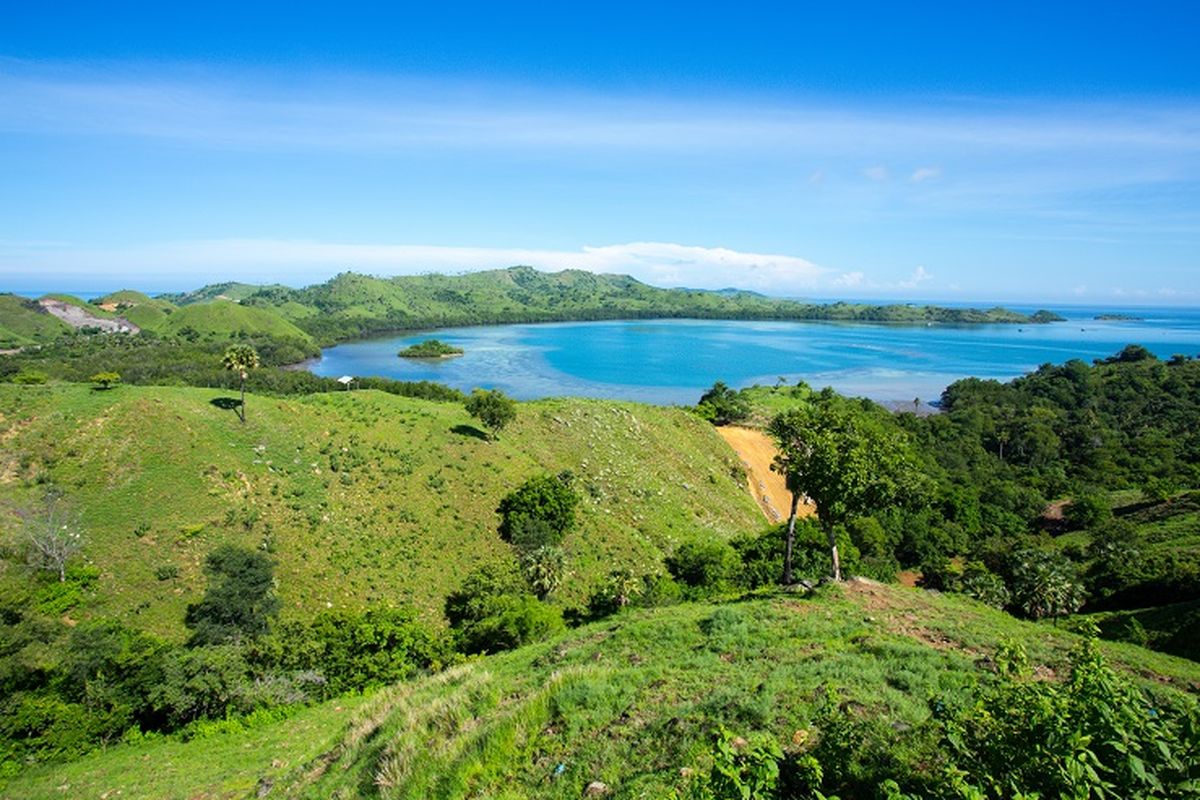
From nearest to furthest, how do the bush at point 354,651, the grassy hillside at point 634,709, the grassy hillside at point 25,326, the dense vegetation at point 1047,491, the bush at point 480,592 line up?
the grassy hillside at point 634,709, the bush at point 354,651, the dense vegetation at point 1047,491, the bush at point 480,592, the grassy hillside at point 25,326

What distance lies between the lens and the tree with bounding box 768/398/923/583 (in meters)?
23.1

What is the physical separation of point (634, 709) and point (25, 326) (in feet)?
833

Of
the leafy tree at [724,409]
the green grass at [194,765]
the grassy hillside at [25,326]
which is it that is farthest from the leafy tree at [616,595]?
the grassy hillside at [25,326]

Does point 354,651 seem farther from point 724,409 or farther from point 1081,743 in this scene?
point 724,409

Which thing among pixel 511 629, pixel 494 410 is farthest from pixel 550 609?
pixel 494 410

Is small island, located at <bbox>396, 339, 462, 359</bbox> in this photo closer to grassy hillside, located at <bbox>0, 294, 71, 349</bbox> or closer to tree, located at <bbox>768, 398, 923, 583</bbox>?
grassy hillside, located at <bbox>0, 294, 71, 349</bbox>

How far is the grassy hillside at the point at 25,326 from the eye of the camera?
173 metres

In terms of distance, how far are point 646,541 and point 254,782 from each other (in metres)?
34.3

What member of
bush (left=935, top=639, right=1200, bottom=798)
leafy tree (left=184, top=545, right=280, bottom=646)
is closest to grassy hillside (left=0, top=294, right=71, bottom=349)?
leafy tree (left=184, top=545, right=280, bottom=646)

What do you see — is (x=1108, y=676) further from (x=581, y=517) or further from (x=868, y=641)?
(x=581, y=517)

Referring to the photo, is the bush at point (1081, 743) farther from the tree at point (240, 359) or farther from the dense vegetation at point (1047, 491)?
the tree at point (240, 359)

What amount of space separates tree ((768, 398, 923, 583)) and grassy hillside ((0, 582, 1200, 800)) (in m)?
3.85

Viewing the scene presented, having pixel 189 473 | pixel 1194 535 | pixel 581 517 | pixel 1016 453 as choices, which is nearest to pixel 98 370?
pixel 189 473

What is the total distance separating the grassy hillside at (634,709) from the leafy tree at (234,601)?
8598mm
